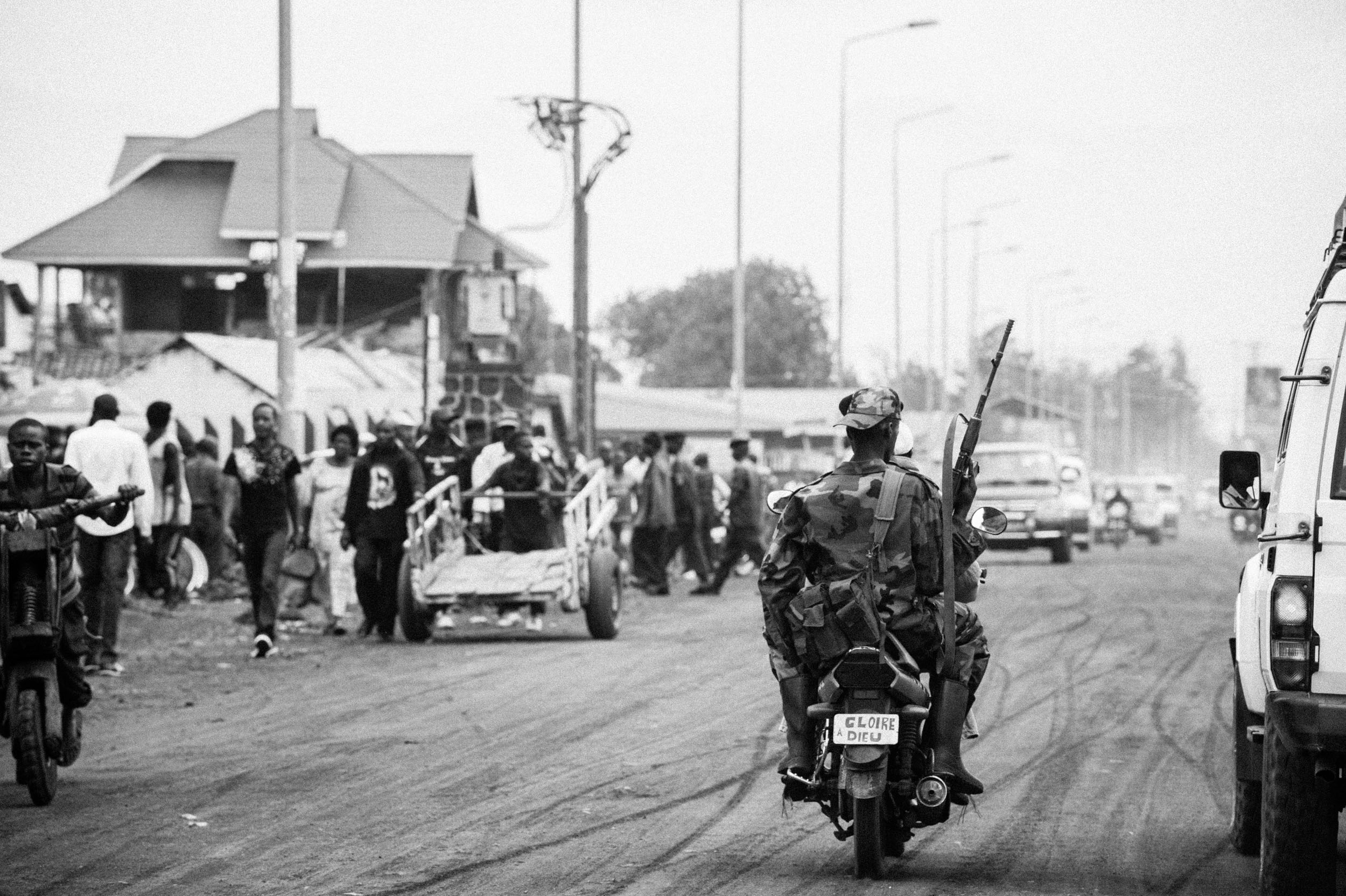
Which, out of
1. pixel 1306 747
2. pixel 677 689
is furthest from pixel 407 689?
pixel 1306 747

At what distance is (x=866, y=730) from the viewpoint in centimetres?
723

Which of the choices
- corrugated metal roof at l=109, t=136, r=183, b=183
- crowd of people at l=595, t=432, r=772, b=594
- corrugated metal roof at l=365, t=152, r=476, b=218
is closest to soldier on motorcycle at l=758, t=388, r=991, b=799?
crowd of people at l=595, t=432, r=772, b=594

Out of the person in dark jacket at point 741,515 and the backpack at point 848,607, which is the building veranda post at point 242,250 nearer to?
the person in dark jacket at point 741,515

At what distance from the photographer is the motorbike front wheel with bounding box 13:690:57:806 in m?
9.09

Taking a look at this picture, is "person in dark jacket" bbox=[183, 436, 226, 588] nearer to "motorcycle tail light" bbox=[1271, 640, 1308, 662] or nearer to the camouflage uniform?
the camouflage uniform

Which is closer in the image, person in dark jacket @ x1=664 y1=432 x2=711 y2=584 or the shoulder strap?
the shoulder strap

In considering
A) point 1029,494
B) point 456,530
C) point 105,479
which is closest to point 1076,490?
point 1029,494

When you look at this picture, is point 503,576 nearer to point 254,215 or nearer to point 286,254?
point 286,254

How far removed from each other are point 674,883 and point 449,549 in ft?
37.3

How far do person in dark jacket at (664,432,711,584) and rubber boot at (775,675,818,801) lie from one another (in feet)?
59.8

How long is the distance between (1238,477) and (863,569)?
5.01 feet

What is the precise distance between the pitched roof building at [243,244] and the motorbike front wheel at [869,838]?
4120 centimetres

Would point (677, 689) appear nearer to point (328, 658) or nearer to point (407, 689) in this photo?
point (407, 689)

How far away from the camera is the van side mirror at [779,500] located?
25.7 feet
